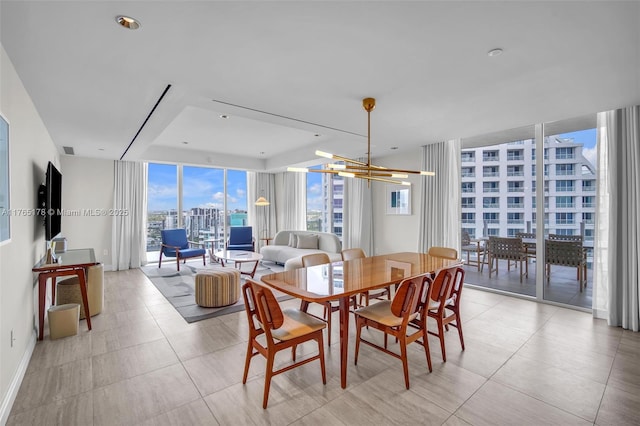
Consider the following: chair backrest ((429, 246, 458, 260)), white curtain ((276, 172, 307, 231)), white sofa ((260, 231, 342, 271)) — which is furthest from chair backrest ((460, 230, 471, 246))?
white curtain ((276, 172, 307, 231))

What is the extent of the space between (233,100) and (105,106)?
1428 mm

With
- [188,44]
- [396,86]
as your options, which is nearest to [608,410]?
[396,86]

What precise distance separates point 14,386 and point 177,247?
4.28 meters

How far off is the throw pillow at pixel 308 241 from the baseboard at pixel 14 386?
15.8ft

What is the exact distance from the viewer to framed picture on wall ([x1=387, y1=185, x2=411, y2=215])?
224 inches

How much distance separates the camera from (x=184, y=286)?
16.3ft

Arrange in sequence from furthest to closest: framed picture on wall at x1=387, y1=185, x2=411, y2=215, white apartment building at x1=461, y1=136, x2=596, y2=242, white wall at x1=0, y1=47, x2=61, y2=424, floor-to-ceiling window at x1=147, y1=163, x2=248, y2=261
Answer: floor-to-ceiling window at x1=147, y1=163, x2=248, y2=261, framed picture on wall at x1=387, y1=185, x2=411, y2=215, white apartment building at x1=461, y1=136, x2=596, y2=242, white wall at x1=0, y1=47, x2=61, y2=424

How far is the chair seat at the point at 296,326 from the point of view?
209cm

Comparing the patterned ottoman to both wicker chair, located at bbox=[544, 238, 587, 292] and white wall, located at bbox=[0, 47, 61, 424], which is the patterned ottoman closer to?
white wall, located at bbox=[0, 47, 61, 424]

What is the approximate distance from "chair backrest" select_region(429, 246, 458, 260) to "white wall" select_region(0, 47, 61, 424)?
4.16 meters

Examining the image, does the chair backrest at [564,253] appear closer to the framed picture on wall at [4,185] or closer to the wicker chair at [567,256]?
the wicker chair at [567,256]

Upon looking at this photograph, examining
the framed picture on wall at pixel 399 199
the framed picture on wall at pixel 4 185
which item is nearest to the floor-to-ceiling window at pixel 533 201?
the framed picture on wall at pixel 399 199

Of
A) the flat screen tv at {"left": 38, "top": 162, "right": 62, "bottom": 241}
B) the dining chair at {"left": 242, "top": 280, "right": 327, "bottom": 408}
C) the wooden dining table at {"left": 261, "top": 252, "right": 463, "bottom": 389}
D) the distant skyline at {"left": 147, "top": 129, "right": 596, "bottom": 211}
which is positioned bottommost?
the dining chair at {"left": 242, "top": 280, "right": 327, "bottom": 408}

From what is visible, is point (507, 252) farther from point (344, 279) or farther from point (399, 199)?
point (344, 279)
